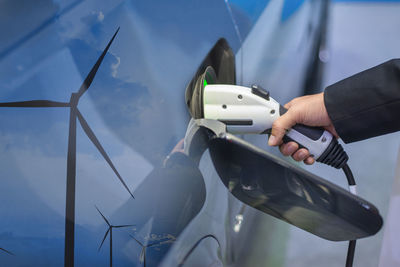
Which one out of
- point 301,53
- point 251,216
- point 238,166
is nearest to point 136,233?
point 238,166

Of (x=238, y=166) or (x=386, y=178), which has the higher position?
(x=238, y=166)

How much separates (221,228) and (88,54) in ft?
2.33

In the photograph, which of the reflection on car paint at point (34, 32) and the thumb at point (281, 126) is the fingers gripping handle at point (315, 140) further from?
the reflection on car paint at point (34, 32)

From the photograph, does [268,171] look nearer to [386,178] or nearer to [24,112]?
[24,112]

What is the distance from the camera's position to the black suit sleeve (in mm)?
716

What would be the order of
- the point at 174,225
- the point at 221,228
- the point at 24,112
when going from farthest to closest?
the point at 221,228
the point at 174,225
the point at 24,112

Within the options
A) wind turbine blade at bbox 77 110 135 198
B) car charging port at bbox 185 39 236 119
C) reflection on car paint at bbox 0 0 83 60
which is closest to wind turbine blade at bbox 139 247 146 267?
wind turbine blade at bbox 77 110 135 198

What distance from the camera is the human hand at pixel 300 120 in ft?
2.33

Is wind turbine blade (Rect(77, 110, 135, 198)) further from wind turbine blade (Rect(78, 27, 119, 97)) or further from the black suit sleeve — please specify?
the black suit sleeve

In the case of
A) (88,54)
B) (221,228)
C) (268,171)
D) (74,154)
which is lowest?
(221,228)

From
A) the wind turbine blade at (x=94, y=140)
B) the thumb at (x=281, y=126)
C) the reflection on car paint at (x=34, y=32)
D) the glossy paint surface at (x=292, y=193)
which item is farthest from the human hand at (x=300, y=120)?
the reflection on car paint at (x=34, y=32)

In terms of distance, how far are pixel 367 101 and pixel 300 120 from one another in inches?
5.9

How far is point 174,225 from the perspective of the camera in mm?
778

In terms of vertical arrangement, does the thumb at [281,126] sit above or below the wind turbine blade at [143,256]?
above
